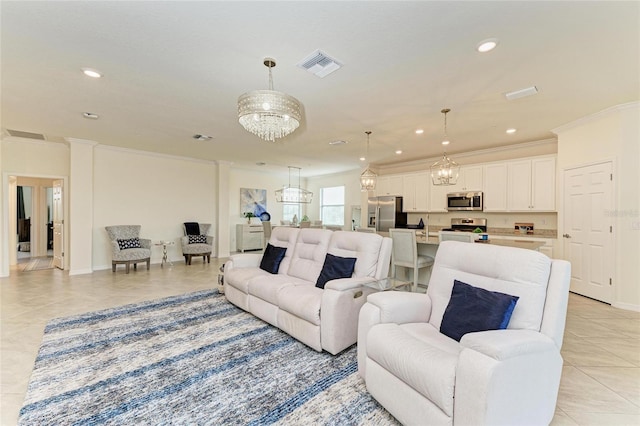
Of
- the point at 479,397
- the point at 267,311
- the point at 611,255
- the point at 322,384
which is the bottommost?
the point at 322,384

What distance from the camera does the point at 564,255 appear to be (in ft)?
14.9

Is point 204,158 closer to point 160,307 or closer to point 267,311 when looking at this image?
point 160,307

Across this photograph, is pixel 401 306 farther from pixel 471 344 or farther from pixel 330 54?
pixel 330 54

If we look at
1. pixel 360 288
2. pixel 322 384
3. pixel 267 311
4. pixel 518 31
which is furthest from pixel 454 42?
pixel 267 311

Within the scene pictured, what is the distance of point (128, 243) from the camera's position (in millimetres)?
5875

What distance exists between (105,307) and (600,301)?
6659mm

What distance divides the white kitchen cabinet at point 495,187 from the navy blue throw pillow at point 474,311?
444cm

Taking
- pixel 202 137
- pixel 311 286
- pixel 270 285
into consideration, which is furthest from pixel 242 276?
pixel 202 137

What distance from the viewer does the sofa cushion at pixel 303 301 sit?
248 cm

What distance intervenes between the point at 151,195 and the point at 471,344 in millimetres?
7157

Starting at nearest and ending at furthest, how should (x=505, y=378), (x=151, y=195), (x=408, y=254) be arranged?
1. (x=505, y=378)
2. (x=408, y=254)
3. (x=151, y=195)

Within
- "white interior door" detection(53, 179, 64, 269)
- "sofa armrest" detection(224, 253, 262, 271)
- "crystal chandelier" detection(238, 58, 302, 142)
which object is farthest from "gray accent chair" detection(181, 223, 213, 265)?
"crystal chandelier" detection(238, 58, 302, 142)

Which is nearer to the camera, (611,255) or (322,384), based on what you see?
(322,384)

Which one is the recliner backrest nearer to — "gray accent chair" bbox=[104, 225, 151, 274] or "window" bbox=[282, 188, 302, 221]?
"gray accent chair" bbox=[104, 225, 151, 274]
